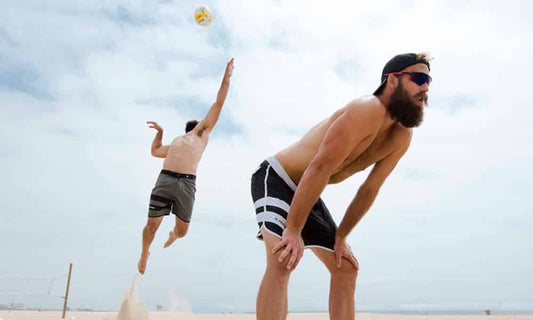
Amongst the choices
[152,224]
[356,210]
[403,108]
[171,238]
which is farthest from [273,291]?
[171,238]

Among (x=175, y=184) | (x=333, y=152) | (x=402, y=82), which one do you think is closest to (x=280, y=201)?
(x=333, y=152)

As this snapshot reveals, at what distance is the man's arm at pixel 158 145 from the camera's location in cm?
669

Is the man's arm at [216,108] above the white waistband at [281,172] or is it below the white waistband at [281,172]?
above

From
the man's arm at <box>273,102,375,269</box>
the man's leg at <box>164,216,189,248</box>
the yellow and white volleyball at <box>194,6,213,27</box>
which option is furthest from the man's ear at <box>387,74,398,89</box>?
the man's leg at <box>164,216,189,248</box>

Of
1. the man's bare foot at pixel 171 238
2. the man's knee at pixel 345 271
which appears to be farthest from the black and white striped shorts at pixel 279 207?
the man's bare foot at pixel 171 238

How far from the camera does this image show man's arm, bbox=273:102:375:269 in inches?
88.7

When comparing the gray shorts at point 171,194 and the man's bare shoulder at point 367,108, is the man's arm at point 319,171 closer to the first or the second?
the man's bare shoulder at point 367,108

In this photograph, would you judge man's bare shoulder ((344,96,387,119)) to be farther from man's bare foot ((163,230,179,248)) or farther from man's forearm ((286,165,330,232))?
man's bare foot ((163,230,179,248))

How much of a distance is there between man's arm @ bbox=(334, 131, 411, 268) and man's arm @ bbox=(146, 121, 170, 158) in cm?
437

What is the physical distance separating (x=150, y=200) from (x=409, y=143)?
417 centimetres

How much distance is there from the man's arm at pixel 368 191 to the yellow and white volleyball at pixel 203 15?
421cm

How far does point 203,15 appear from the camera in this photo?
6.22 metres

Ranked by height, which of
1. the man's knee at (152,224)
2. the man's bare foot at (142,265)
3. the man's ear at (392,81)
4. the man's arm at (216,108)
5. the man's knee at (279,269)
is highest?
the man's arm at (216,108)

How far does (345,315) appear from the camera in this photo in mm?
2592
